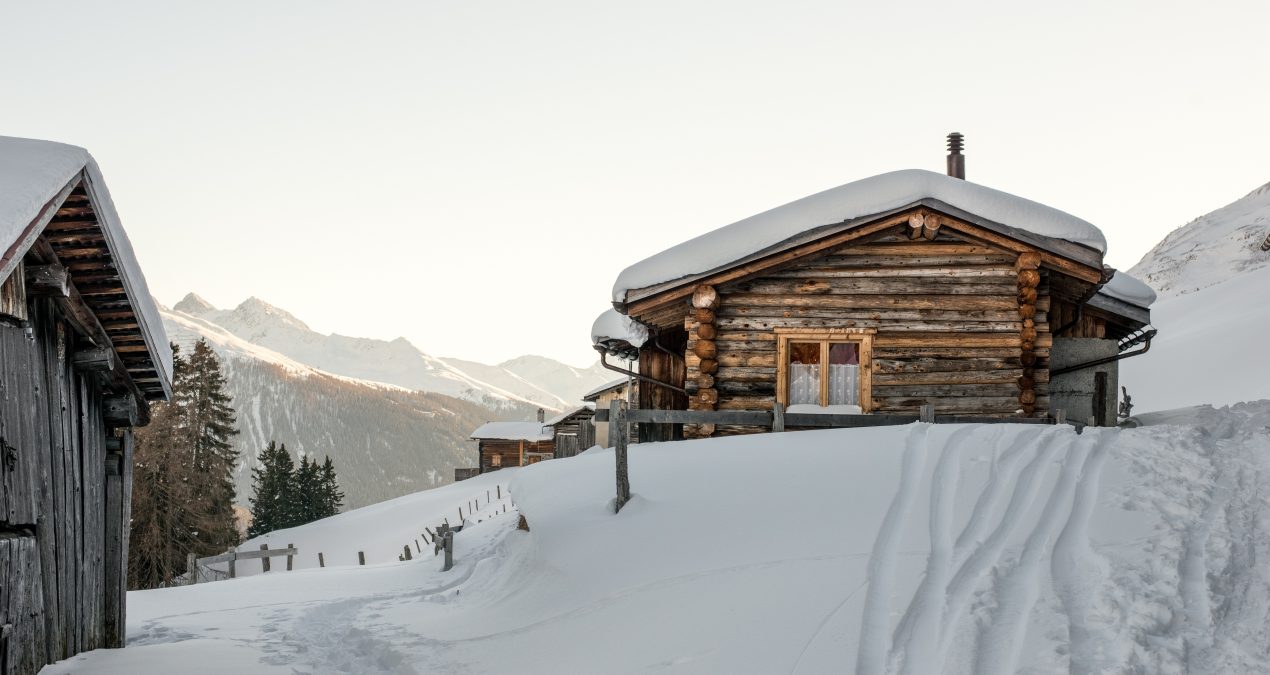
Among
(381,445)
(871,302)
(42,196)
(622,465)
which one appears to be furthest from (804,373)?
(381,445)

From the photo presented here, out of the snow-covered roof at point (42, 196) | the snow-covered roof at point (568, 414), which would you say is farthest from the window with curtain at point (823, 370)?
the snow-covered roof at point (568, 414)

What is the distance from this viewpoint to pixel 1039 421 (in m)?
14.4

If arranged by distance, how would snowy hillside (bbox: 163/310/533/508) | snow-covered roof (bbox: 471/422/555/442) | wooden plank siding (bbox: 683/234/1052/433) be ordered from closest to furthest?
1. wooden plank siding (bbox: 683/234/1052/433)
2. snow-covered roof (bbox: 471/422/555/442)
3. snowy hillside (bbox: 163/310/533/508)

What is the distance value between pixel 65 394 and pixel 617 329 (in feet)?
38.9

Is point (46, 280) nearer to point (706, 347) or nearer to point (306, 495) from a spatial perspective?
point (706, 347)

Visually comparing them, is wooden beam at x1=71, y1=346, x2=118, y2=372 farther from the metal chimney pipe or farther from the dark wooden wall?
the metal chimney pipe

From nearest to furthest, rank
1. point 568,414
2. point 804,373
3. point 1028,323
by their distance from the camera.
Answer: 1. point 1028,323
2. point 804,373
3. point 568,414

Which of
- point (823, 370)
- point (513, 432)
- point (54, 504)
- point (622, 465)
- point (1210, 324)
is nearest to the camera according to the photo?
point (54, 504)

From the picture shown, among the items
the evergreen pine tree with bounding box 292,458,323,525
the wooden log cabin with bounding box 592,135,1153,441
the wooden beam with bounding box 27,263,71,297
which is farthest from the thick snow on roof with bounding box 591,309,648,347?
the evergreen pine tree with bounding box 292,458,323,525

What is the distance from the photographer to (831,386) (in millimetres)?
15594

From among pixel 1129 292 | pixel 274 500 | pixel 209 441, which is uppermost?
pixel 1129 292

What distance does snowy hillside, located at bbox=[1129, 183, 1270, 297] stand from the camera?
6450 centimetres

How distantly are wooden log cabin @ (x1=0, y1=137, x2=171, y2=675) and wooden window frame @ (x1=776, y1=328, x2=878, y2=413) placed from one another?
28.0ft

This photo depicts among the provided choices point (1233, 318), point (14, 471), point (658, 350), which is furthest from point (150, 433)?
point (1233, 318)
